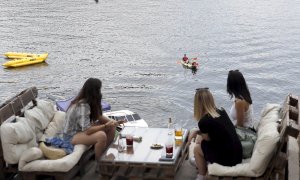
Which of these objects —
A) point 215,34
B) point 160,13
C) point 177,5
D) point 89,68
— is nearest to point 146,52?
point 89,68

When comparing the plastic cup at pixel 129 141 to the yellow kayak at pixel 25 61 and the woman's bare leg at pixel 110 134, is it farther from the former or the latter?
the yellow kayak at pixel 25 61

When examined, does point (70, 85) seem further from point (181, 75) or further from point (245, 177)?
point (245, 177)

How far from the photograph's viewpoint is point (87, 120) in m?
8.81

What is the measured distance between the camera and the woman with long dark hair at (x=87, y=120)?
341 inches

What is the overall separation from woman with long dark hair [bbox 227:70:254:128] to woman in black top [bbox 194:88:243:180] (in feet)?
3.06

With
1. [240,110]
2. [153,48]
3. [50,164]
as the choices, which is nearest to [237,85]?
[240,110]

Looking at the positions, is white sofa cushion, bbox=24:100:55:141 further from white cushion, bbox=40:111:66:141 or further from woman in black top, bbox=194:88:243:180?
woman in black top, bbox=194:88:243:180

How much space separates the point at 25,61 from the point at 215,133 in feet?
103

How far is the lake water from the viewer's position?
99.1 ft

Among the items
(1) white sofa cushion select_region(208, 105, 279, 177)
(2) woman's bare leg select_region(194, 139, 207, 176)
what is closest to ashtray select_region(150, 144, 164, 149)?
(2) woman's bare leg select_region(194, 139, 207, 176)

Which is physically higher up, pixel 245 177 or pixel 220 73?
pixel 245 177

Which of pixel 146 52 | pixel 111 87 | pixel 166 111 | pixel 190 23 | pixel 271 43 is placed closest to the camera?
pixel 166 111

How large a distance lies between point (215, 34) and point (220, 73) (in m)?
14.4

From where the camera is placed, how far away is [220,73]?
3444 cm
